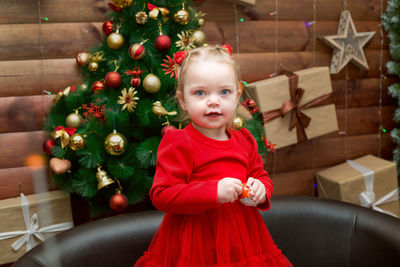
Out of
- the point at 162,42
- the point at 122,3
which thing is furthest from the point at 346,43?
the point at 122,3

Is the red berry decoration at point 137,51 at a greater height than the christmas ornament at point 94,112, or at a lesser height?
greater

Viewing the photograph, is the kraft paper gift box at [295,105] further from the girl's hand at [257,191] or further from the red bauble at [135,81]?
the girl's hand at [257,191]

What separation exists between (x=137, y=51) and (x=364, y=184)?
137 centimetres

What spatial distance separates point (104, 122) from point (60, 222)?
0.49 metres

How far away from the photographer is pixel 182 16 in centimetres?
141

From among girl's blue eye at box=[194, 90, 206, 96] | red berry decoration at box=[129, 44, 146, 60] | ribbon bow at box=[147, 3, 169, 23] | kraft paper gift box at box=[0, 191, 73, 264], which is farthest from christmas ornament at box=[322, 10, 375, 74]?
kraft paper gift box at box=[0, 191, 73, 264]

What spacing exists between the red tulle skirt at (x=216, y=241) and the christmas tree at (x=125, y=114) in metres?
0.47

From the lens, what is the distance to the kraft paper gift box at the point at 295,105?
1.75m

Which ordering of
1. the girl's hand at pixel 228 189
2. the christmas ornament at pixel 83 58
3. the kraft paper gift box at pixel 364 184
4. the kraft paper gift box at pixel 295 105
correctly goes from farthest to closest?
the kraft paper gift box at pixel 364 184, the kraft paper gift box at pixel 295 105, the christmas ornament at pixel 83 58, the girl's hand at pixel 228 189

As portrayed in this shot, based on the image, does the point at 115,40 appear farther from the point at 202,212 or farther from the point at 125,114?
the point at 202,212

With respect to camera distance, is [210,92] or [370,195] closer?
[210,92]

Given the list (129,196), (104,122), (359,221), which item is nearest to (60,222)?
Result: (129,196)

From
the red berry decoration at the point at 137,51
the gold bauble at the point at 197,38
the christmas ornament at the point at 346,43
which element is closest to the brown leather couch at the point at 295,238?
the red berry decoration at the point at 137,51

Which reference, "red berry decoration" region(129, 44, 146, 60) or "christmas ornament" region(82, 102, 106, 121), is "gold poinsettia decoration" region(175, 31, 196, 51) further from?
"christmas ornament" region(82, 102, 106, 121)
